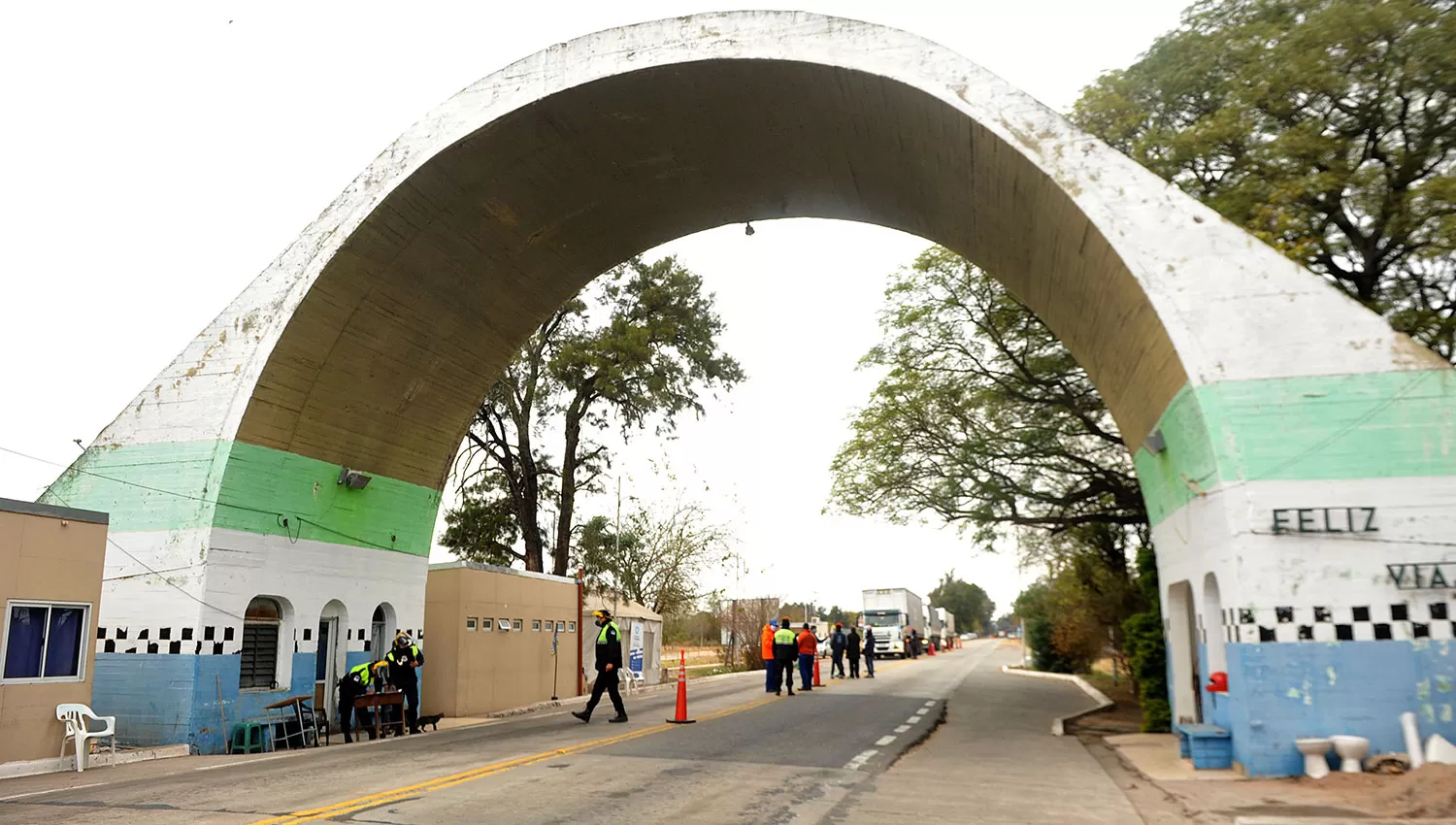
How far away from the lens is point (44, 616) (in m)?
12.8

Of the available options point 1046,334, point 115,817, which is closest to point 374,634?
point 115,817

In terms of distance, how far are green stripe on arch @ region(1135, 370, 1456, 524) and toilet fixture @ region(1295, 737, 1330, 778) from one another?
104 inches

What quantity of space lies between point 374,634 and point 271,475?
438 cm

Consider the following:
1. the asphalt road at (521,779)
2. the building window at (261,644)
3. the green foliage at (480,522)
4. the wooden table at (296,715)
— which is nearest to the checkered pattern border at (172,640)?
the building window at (261,644)

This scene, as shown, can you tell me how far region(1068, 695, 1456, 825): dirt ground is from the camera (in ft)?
28.0

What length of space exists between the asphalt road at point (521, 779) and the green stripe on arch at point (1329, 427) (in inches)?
211

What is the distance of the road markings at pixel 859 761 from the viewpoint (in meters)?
11.6

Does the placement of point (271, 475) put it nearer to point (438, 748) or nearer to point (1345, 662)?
point (438, 748)

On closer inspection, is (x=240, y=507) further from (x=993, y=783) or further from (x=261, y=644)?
(x=993, y=783)

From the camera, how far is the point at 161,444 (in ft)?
51.6

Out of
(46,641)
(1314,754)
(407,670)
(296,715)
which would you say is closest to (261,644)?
(296,715)

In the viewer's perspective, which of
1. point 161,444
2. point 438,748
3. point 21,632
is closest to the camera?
point 21,632

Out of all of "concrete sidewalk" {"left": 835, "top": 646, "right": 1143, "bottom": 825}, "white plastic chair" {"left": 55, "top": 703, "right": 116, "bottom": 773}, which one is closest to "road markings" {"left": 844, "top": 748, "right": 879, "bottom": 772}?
"concrete sidewalk" {"left": 835, "top": 646, "right": 1143, "bottom": 825}

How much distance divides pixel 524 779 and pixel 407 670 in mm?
7579
